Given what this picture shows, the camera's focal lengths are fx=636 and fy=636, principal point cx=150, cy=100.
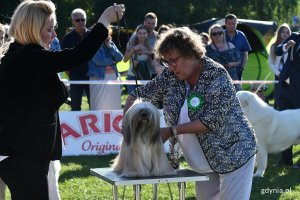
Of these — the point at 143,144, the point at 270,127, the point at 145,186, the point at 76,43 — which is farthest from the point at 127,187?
the point at 143,144

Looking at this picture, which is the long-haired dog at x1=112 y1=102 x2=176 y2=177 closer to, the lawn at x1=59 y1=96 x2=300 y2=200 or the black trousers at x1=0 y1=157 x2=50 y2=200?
the black trousers at x1=0 y1=157 x2=50 y2=200

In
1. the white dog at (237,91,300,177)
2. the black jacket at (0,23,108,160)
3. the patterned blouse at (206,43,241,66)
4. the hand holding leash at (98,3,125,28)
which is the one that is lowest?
the white dog at (237,91,300,177)

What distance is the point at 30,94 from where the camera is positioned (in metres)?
3.14

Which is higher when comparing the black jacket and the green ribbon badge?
the black jacket

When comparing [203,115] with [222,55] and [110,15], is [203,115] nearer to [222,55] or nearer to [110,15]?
[110,15]

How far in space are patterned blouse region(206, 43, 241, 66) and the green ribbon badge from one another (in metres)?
5.28

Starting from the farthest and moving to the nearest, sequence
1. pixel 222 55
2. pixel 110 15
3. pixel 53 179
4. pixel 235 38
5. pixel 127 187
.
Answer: pixel 235 38, pixel 222 55, pixel 127 187, pixel 53 179, pixel 110 15

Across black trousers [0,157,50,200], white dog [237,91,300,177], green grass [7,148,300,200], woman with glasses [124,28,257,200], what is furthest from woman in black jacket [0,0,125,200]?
white dog [237,91,300,177]

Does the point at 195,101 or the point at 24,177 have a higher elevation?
the point at 195,101

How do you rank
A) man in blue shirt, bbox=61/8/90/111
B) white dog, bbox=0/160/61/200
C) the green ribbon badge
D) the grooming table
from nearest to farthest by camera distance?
the grooming table, the green ribbon badge, white dog, bbox=0/160/61/200, man in blue shirt, bbox=61/8/90/111

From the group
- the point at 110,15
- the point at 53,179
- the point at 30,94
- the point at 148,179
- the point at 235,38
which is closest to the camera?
the point at 30,94

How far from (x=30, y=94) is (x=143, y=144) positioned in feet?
3.01

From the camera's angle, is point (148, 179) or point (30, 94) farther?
point (148, 179)

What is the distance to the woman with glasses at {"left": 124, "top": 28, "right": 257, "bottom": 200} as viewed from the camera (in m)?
3.73
